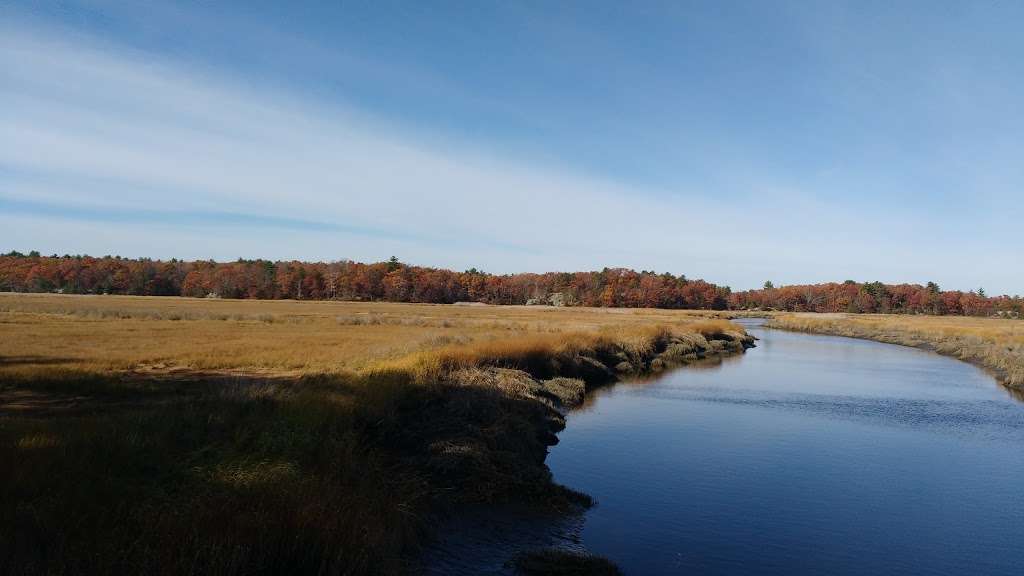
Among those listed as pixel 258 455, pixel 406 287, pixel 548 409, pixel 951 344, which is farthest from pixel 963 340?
pixel 406 287

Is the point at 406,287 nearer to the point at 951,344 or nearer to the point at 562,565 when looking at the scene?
the point at 951,344

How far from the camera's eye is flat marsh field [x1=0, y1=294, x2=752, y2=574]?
6.86 meters

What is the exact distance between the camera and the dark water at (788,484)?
10.9 meters

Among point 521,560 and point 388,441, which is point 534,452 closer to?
point 388,441

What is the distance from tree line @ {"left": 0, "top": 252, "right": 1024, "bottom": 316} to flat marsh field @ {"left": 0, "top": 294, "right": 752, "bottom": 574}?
447 feet

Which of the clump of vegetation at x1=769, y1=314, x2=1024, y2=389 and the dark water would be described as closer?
the dark water

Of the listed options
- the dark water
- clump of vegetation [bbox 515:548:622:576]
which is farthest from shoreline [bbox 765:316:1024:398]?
clump of vegetation [bbox 515:548:622:576]

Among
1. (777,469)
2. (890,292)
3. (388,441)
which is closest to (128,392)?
(388,441)

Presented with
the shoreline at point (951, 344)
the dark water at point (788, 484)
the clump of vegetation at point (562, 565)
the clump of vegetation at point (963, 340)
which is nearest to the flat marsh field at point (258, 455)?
the dark water at point (788, 484)

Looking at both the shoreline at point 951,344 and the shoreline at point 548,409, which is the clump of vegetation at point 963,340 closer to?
the shoreline at point 951,344

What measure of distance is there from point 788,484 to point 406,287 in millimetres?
151793

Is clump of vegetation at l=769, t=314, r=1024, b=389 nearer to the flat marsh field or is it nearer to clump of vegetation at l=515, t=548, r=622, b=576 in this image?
the flat marsh field

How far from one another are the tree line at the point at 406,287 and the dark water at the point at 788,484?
141 meters

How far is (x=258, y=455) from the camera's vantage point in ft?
33.8
